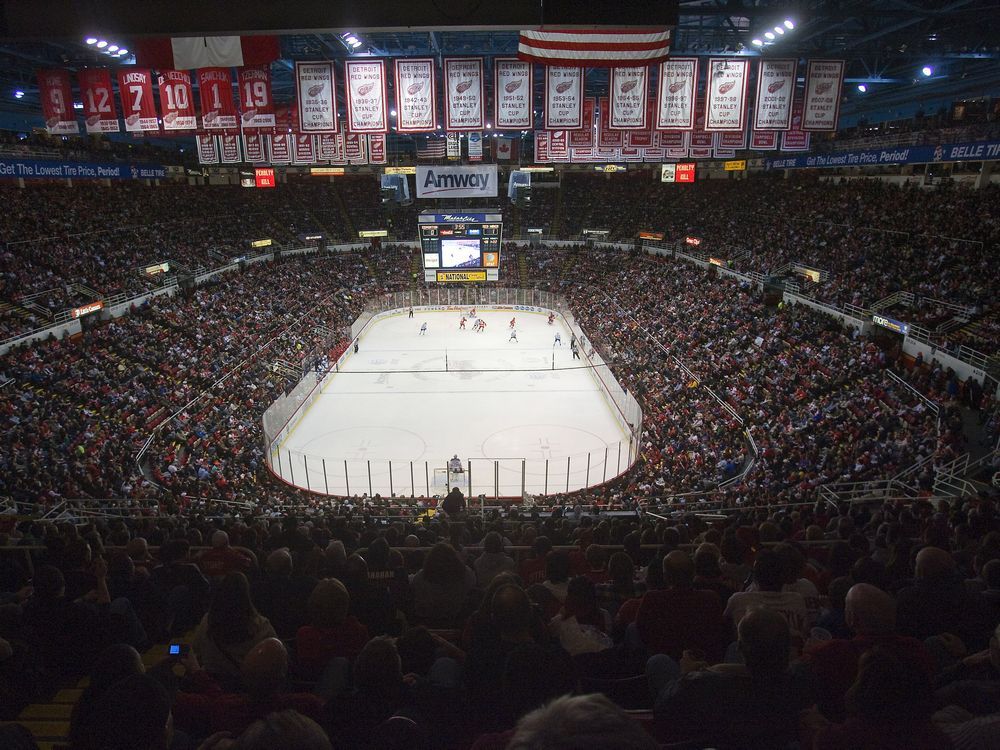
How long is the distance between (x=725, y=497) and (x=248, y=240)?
40685mm

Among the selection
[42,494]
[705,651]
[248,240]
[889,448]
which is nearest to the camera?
[705,651]

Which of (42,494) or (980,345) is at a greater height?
(980,345)

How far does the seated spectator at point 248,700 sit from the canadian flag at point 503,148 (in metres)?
47.5

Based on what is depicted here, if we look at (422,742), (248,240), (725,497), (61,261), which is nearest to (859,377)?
(725,497)

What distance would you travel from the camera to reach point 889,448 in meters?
15.1

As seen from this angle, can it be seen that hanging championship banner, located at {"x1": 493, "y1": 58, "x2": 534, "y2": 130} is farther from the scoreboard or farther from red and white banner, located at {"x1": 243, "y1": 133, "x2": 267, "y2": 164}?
the scoreboard

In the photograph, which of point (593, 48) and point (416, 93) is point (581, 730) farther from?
point (416, 93)

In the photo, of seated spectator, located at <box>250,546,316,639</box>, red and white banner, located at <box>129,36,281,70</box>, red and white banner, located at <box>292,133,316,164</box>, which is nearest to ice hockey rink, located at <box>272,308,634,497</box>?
red and white banner, located at <box>292,133,316,164</box>

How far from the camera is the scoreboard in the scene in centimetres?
3472

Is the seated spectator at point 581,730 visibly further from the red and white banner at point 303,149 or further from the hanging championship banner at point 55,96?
the red and white banner at point 303,149

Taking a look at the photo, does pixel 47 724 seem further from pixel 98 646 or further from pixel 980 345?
pixel 980 345

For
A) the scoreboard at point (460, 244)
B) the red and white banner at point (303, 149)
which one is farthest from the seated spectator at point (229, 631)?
the scoreboard at point (460, 244)

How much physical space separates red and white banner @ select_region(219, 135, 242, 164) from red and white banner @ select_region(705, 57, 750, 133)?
68.2 feet

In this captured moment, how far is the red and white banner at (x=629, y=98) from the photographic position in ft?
52.1
